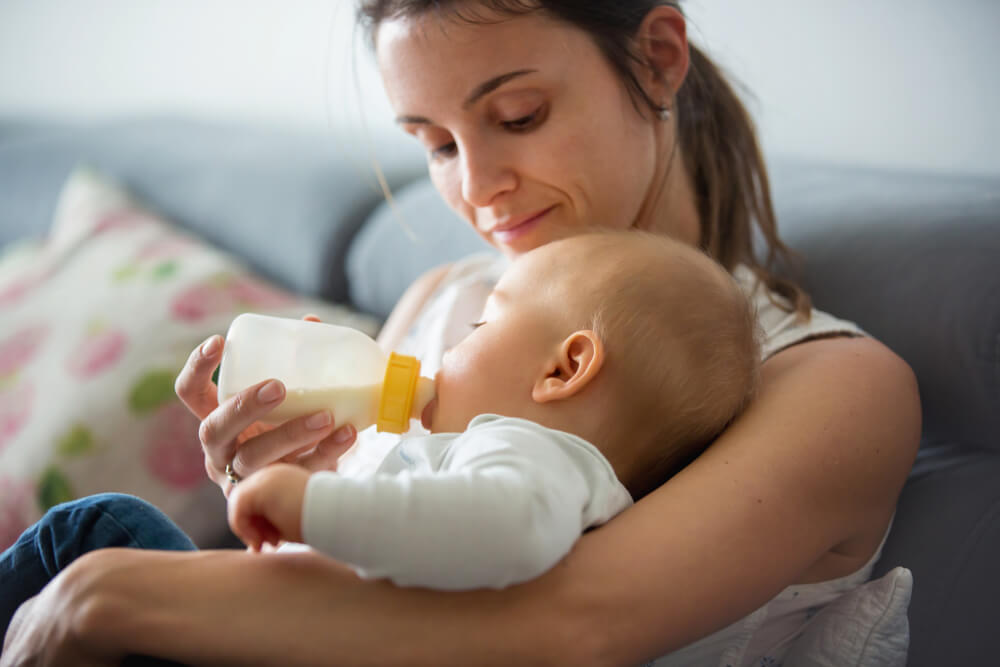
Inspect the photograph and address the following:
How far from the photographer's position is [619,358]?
0.82 meters

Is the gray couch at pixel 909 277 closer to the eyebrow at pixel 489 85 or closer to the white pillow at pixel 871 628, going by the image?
the white pillow at pixel 871 628

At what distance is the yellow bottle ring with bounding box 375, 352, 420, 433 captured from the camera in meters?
0.86

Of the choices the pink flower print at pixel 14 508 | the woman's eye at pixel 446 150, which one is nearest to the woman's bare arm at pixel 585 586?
the woman's eye at pixel 446 150

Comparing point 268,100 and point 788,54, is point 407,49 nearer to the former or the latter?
point 788,54

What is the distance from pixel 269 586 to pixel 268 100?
2243mm

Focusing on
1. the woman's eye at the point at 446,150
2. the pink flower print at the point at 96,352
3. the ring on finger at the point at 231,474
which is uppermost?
the woman's eye at the point at 446,150

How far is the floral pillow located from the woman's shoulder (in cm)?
89

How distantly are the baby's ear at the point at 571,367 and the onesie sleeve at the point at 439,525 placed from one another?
17 centimetres

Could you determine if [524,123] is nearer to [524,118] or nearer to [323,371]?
[524,118]

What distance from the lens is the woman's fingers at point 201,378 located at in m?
0.89

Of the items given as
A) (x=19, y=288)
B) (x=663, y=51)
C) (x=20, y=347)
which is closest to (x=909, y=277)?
(x=663, y=51)

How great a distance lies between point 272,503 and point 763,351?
70 centimetres

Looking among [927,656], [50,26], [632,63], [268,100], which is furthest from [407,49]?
[50,26]

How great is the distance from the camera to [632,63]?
111cm
